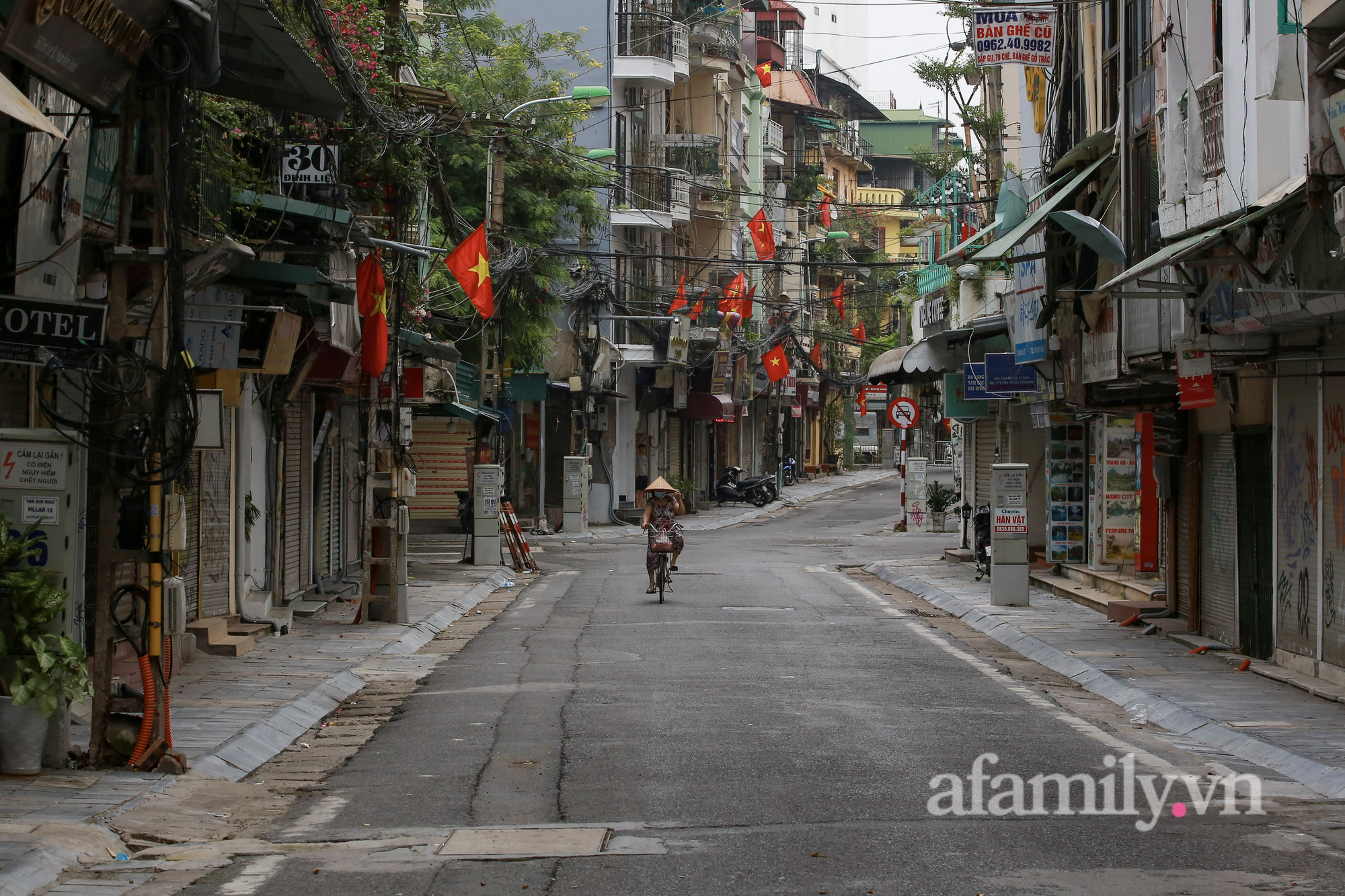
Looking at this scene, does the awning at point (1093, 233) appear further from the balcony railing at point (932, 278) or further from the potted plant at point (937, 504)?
the potted plant at point (937, 504)

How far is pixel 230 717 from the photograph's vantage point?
11.7m

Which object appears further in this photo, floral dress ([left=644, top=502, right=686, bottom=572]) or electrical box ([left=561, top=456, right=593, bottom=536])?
electrical box ([left=561, top=456, right=593, bottom=536])

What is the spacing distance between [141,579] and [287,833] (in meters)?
2.72

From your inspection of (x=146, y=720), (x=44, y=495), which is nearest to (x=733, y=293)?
(x=44, y=495)

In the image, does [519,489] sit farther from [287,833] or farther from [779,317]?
[287,833]

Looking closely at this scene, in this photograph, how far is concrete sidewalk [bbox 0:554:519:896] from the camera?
300 inches

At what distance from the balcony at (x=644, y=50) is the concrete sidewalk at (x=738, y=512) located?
46.8 ft

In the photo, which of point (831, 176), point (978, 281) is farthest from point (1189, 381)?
point (831, 176)

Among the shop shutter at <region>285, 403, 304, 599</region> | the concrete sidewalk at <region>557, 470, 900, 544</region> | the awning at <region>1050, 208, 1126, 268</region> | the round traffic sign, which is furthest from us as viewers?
the concrete sidewalk at <region>557, 470, 900, 544</region>

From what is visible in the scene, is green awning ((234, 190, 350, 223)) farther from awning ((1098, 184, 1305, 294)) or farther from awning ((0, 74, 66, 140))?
awning ((1098, 184, 1305, 294))

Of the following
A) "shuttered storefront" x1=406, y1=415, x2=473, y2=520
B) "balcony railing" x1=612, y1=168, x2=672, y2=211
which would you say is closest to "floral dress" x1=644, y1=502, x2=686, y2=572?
"shuttered storefront" x1=406, y1=415, x2=473, y2=520

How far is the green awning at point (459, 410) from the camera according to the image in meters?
27.7

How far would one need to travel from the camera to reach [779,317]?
6356 centimetres

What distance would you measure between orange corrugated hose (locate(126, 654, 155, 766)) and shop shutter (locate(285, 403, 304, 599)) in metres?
9.89
